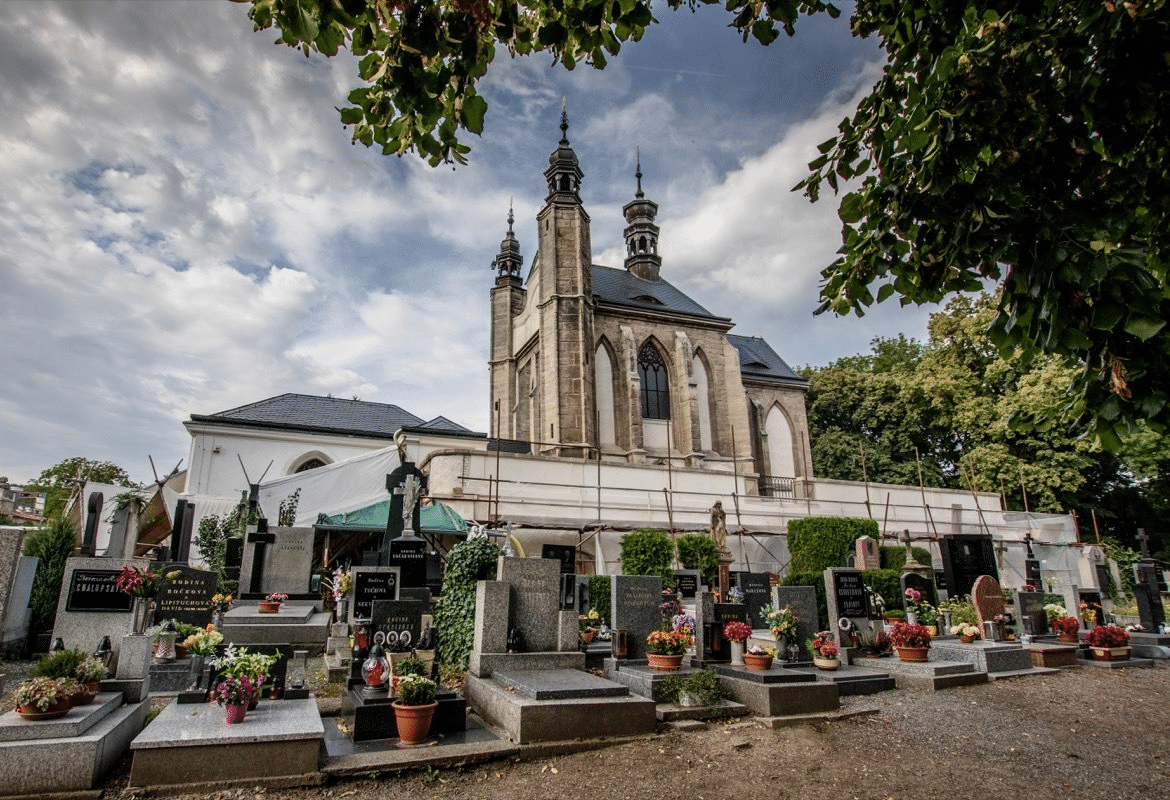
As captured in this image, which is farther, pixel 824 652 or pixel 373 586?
pixel 373 586

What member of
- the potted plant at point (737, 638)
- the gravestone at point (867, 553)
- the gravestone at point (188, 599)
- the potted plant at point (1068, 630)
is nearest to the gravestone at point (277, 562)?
the gravestone at point (188, 599)

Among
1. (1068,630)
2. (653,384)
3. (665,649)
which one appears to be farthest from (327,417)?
(1068,630)

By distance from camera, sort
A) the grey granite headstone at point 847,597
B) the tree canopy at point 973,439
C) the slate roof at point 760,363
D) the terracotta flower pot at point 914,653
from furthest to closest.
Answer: the slate roof at point 760,363 < the tree canopy at point 973,439 < the grey granite headstone at point 847,597 < the terracotta flower pot at point 914,653

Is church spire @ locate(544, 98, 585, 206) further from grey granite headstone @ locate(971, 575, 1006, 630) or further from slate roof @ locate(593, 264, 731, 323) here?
grey granite headstone @ locate(971, 575, 1006, 630)

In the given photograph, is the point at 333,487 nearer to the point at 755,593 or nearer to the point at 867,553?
the point at 755,593

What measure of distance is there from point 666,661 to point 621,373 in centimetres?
2203

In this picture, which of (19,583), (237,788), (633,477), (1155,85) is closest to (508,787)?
(237,788)

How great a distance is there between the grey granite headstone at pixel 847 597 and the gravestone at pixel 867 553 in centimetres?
754

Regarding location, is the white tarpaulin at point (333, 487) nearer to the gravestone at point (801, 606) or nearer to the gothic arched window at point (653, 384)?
the gothic arched window at point (653, 384)

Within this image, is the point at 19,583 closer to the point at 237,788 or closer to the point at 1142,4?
the point at 237,788

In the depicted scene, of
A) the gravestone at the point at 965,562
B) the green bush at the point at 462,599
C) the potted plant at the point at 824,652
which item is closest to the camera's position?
the green bush at the point at 462,599

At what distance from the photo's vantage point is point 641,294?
3247cm

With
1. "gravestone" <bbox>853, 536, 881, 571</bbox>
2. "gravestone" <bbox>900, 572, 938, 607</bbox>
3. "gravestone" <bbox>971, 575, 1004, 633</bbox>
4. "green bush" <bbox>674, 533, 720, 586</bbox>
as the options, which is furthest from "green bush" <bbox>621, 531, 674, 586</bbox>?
"gravestone" <bbox>971, 575, 1004, 633</bbox>

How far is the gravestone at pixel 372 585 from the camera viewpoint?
32.8ft
